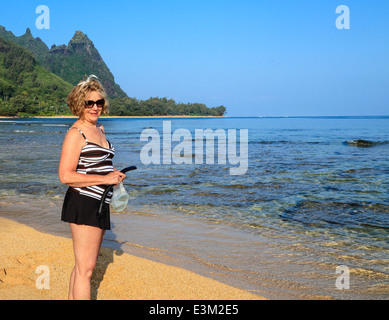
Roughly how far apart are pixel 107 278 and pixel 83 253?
143cm

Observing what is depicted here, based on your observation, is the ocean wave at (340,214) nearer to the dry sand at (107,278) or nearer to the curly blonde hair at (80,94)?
the dry sand at (107,278)

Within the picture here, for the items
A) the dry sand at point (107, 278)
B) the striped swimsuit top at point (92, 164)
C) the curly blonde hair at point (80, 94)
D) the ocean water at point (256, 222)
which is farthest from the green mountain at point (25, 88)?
the striped swimsuit top at point (92, 164)

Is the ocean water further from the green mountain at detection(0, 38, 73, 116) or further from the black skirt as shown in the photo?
the green mountain at detection(0, 38, 73, 116)

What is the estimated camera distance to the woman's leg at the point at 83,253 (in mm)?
2820

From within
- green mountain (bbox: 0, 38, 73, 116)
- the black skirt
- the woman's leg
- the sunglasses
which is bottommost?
the woman's leg

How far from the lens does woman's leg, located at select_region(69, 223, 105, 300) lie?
2.82 meters

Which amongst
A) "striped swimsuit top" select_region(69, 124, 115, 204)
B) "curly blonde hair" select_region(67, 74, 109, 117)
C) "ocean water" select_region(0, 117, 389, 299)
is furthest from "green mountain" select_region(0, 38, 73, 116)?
"striped swimsuit top" select_region(69, 124, 115, 204)

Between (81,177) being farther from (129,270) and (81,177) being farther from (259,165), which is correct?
(259,165)

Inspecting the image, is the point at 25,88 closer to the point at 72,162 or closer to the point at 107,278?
the point at 107,278

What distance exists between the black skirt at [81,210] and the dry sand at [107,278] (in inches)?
50.9

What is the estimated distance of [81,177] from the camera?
8.98ft

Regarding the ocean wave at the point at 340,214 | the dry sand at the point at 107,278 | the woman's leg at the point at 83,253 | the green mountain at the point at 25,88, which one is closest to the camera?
the woman's leg at the point at 83,253

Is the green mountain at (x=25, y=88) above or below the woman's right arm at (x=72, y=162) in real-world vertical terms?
above
